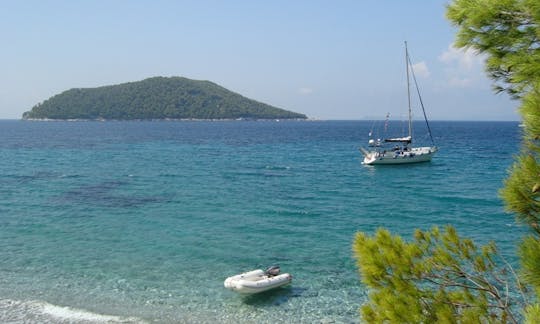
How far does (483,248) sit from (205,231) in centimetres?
2020

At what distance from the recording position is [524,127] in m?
4.09

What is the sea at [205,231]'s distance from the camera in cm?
1561

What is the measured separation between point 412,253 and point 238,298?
11.2 metres

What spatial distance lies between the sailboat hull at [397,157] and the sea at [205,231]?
2.41 metres

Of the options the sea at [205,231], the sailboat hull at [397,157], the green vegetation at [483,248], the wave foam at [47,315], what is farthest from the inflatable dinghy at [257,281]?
the sailboat hull at [397,157]

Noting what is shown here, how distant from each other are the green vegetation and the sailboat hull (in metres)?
49.7

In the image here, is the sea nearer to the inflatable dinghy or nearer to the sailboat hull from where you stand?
the inflatable dinghy

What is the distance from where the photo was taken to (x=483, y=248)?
6.49 m

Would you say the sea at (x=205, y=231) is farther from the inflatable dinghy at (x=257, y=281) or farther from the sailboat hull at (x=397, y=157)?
Result: the sailboat hull at (x=397, y=157)

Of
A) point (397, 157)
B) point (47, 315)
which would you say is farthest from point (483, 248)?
point (397, 157)

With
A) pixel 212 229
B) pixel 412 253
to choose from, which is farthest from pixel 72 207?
pixel 412 253

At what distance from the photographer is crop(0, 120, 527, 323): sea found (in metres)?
15.6

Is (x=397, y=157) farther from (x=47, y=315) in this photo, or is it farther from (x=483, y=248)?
(x=483, y=248)

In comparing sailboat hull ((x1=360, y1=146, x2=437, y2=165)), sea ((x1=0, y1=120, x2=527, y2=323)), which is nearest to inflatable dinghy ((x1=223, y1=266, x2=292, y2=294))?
sea ((x1=0, y1=120, x2=527, y2=323))
